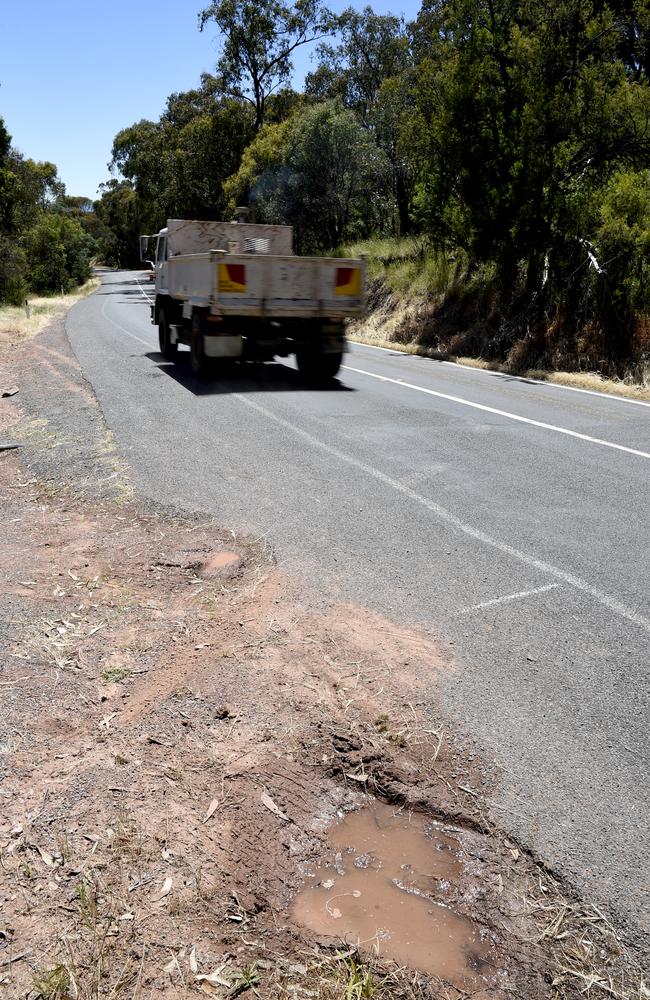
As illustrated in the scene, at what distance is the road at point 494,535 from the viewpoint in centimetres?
322

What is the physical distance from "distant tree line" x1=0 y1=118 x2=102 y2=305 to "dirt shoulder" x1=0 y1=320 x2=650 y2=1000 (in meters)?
35.0

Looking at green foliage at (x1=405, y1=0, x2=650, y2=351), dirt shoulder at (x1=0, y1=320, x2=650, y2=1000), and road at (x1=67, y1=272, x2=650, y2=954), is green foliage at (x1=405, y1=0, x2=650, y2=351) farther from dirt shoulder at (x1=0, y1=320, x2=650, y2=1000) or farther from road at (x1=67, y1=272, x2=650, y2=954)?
dirt shoulder at (x1=0, y1=320, x2=650, y2=1000)

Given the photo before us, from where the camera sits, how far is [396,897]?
2.76 meters

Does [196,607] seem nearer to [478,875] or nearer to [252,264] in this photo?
[478,875]

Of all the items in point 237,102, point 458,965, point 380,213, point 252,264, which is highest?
point 237,102

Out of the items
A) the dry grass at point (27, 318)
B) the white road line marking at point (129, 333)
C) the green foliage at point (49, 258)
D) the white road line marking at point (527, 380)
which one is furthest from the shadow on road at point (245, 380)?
the green foliage at point (49, 258)

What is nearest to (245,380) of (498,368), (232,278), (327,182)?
(232,278)

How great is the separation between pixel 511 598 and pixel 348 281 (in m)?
8.84

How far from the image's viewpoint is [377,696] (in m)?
3.83

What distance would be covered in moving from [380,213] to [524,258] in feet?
50.4

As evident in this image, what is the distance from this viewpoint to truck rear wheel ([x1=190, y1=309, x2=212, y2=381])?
503 inches

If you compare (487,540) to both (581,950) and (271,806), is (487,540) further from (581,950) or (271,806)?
(581,950)

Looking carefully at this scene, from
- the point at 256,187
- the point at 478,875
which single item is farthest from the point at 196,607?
→ the point at 256,187

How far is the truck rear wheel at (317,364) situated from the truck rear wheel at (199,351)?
1.57 meters
